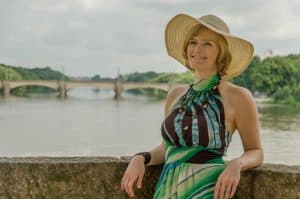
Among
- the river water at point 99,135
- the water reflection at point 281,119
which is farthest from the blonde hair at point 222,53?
the water reflection at point 281,119

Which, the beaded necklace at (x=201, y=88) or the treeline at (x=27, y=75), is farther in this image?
the treeline at (x=27, y=75)

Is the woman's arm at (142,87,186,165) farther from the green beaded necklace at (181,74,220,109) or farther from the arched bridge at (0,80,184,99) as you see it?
the arched bridge at (0,80,184,99)

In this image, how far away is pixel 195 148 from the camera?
209 cm

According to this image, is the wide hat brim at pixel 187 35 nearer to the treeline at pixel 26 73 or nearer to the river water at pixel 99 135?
the river water at pixel 99 135

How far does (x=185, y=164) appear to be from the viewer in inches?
82.7

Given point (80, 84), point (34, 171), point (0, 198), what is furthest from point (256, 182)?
point (80, 84)

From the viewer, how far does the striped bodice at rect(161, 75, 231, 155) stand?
6.79ft

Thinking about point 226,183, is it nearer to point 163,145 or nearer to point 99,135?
point 163,145

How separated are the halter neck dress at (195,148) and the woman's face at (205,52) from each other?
0.12 m

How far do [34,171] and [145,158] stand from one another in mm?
684

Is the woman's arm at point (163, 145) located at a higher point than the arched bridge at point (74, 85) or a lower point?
higher

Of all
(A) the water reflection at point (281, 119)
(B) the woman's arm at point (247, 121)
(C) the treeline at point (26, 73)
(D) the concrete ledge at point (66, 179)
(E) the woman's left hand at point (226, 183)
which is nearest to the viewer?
(E) the woman's left hand at point (226, 183)

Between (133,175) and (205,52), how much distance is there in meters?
0.64

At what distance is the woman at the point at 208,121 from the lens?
2.06 metres
